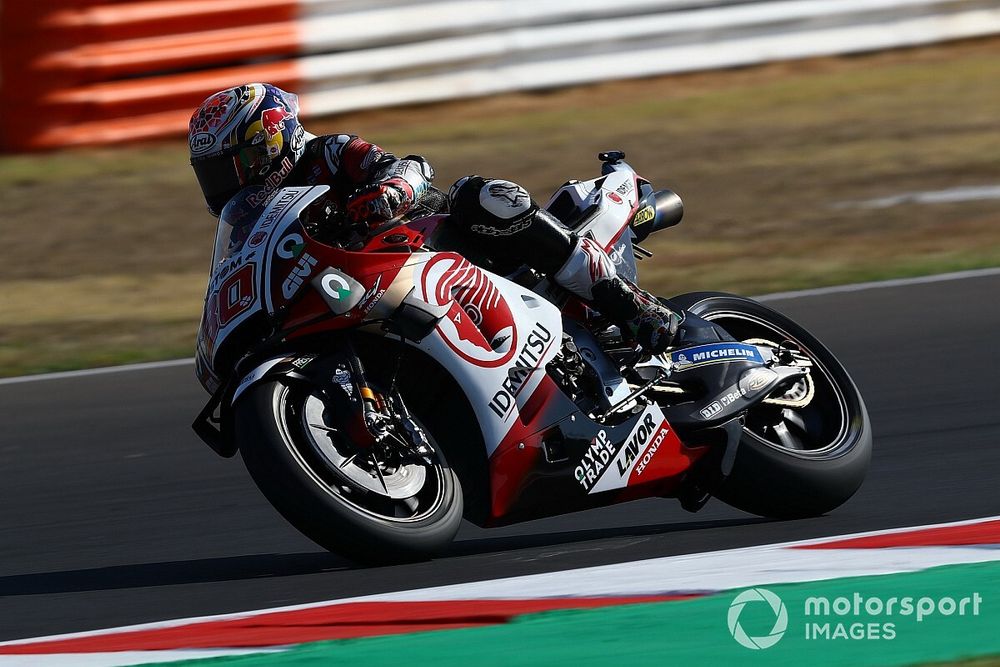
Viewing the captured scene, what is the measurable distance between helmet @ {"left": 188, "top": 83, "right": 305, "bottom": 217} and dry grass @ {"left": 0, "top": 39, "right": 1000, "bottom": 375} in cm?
394

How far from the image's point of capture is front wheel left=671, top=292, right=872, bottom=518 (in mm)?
5234

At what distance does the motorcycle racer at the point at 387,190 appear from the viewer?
16.2 feet

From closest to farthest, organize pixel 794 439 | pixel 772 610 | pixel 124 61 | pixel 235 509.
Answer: pixel 772 610
pixel 794 439
pixel 235 509
pixel 124 61

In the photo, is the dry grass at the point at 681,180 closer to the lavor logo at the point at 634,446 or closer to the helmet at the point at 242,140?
the helmet at the point at 242,140

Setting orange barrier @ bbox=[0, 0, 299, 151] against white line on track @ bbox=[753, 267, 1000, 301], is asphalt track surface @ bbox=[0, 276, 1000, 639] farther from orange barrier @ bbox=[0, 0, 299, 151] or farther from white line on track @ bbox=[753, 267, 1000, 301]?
orange barrier @ bbox=[0, 0, 299, 151]

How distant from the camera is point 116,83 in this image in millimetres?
13250

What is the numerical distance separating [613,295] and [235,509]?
1.64m

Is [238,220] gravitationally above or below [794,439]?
above

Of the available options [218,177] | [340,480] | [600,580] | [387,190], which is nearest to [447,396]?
[340,480]

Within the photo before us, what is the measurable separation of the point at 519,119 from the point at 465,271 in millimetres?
9836

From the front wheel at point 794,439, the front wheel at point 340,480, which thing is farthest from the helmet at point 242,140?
the front wheel at point 794,439

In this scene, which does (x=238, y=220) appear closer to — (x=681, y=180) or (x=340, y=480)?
(x=340, y=480)

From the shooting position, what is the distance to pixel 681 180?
12.6 meters

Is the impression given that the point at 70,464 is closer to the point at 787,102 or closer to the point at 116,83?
the point at 116,83
